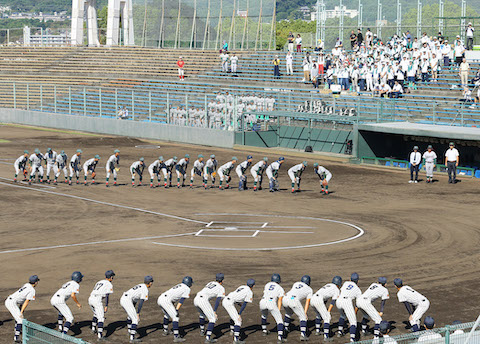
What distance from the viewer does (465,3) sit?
56.7 meters

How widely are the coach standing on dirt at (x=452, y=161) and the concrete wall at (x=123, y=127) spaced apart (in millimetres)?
17702

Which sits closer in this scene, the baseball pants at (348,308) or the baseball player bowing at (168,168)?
the baseball pants at (348,308)

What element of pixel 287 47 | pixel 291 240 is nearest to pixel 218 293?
pixel 291 240

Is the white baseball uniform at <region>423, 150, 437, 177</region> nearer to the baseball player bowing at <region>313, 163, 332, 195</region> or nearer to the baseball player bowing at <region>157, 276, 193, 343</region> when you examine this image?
the baseball player bowing at <region>313, 163, 332, 195</region>

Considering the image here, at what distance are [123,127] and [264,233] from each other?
33.6 meters

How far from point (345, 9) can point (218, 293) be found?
160ft

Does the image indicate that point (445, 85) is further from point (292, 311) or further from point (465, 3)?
point (292, 311)

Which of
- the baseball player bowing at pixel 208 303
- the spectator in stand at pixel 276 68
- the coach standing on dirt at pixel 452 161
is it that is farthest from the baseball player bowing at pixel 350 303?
the spectator in stand at pixel 276 68

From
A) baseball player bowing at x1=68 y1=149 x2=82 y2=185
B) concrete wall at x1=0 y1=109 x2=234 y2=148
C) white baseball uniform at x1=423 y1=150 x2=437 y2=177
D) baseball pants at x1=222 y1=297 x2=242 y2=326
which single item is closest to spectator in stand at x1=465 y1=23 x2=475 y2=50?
concrete wall at x1=0 y1=109 x2=234 y2=148

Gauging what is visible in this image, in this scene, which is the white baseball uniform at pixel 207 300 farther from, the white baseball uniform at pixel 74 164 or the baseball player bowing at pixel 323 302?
the white baseball uniform at pixel 74 164

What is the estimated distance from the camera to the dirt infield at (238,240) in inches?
785

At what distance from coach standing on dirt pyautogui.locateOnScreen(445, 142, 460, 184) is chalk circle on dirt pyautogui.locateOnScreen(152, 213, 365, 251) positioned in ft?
33.4

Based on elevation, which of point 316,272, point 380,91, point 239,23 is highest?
point 239,23

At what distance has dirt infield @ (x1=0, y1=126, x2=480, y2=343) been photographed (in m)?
19.9
